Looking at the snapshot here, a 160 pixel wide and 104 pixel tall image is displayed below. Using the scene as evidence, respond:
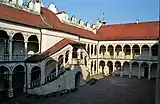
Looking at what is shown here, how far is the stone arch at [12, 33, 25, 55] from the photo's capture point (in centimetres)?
2186

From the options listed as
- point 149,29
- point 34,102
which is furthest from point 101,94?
point 149,29

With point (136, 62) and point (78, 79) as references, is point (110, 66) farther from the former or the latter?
point (78, 79)

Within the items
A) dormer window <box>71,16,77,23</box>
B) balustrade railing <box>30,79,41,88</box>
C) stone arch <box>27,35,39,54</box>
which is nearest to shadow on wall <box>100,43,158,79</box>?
dormer window <box>71,16,77,23</box>

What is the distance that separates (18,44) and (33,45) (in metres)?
2.53

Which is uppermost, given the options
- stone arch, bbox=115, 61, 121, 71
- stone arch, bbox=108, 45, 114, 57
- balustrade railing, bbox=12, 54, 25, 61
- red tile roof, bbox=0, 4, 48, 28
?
red tile roof, bbox=0, 4, 48, 28

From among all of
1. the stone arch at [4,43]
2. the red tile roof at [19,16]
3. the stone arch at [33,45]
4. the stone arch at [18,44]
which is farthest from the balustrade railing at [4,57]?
the stone arch at [33,45]

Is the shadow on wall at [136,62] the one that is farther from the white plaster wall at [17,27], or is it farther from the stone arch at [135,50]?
the white plaster wall at [17,27]

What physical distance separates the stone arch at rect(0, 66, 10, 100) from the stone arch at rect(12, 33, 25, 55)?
2557 millimetres

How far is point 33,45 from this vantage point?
24609 millimetres

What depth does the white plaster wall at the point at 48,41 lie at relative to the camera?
24403mm

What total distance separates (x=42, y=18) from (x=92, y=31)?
18183 millimetres

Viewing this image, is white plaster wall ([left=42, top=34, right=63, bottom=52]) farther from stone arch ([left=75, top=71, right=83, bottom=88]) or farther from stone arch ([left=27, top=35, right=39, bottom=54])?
stone arch ([left=75, top=71, right=83, bottom=88])

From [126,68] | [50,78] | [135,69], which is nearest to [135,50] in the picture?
[135,69]

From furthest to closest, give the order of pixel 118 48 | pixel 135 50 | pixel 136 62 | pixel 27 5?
pixel 118 48 → pixel 135 50 → pixel 136 62 → pixel 27 5
